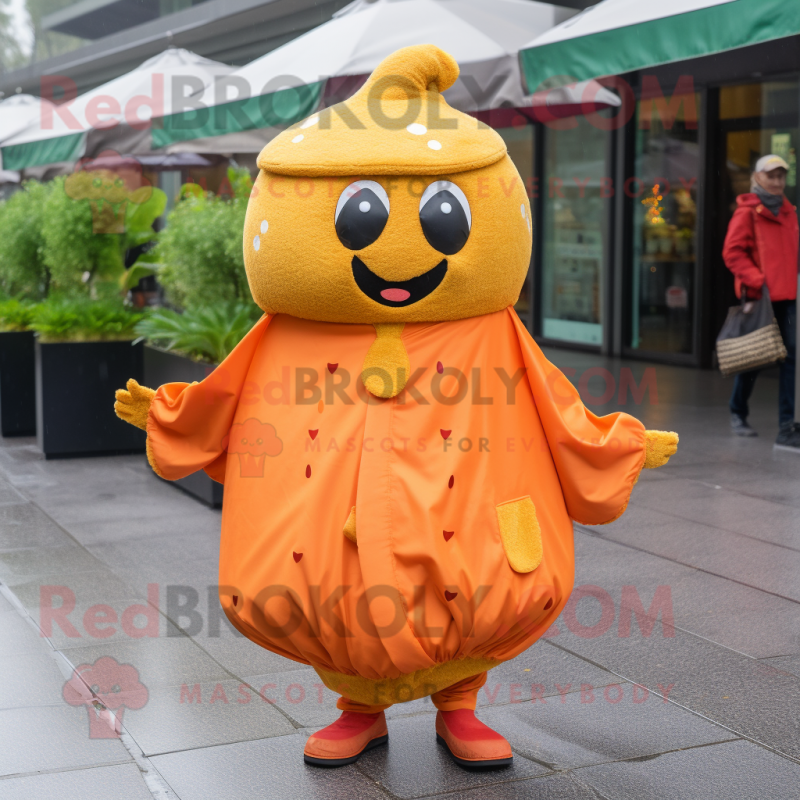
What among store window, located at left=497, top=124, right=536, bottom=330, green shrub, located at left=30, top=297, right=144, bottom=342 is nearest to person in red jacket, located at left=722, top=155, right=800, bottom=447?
green shrub, located at left=30, top=297, right=144, bottom=342

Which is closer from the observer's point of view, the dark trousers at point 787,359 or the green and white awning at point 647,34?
the green and white awning at point 647,34

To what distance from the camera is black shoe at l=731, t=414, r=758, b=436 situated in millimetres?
8539

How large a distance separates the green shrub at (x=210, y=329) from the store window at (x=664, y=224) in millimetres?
6716

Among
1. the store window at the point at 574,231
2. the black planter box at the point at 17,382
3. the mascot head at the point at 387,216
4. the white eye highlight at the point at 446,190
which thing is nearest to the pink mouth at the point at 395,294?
the mascot head at the point at 387,216

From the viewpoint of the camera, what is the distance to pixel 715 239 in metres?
11.9

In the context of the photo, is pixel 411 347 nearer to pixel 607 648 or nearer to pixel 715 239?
pixel 607 648

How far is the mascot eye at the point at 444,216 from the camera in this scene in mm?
2936

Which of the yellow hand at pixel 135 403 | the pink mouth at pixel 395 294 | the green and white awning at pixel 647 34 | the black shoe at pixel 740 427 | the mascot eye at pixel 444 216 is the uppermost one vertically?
the green and white awning at pixel 647 34

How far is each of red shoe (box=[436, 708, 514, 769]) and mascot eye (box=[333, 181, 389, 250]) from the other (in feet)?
4.82

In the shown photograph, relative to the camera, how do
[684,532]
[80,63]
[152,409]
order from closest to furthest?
[152,409], [684,532], [80,63]

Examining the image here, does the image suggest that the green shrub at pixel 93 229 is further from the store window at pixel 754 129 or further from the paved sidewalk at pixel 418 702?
the store window at pixel 754 129

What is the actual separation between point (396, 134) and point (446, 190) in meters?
0.21

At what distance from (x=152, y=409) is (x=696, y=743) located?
198cm

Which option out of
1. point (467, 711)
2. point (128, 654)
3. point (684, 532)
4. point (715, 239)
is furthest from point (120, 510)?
point (715, 239)
